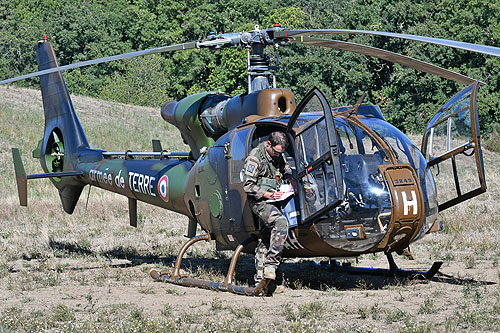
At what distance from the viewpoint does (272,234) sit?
864cm

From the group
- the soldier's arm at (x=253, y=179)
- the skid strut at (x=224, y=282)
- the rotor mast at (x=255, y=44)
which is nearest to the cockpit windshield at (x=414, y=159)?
the soldier's arm at (x=253, y=179)

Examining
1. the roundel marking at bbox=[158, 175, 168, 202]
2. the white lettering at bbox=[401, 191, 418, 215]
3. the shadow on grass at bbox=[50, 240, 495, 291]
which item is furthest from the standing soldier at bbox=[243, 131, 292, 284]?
the roundel marking at bbox=[158, 175, 168, 202]

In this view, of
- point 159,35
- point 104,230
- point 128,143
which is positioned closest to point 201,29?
point 159,35

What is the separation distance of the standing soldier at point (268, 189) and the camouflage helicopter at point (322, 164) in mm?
202

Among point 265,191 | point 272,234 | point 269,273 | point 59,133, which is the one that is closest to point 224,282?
point 269,273

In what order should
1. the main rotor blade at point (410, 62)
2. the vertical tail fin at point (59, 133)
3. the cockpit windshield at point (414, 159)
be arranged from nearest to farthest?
the main rotor blade at point (410, 62), the cockpit windshield at point (414, 159), the vertical tail fin at point (59, 133)

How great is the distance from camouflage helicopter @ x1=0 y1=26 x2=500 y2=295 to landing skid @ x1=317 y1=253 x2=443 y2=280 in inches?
0.8

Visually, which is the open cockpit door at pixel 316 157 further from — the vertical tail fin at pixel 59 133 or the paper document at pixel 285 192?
the vertical tail fin at pixel 59 133

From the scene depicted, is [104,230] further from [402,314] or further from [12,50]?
[12,50]

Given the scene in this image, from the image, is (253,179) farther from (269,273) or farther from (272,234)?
(269,273)

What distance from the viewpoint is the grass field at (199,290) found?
721 cm

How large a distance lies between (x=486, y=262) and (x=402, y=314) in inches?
174

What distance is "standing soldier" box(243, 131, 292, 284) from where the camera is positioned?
8586mm

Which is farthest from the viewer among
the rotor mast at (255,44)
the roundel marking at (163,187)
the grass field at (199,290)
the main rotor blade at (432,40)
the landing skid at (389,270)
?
the roundel marking at (163,187)
